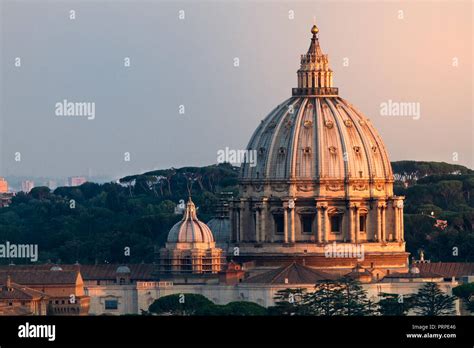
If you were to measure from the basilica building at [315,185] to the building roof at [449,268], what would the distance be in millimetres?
2123

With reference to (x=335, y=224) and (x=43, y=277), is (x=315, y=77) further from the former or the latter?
(x=43, y=277)

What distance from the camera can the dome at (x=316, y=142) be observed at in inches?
6781

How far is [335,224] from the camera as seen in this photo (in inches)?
6845

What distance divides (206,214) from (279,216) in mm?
23523

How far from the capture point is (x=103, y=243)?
191 meters

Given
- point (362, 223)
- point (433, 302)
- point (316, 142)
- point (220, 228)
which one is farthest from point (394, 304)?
point (220, 228)

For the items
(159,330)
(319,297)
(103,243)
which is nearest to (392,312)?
(319,297)

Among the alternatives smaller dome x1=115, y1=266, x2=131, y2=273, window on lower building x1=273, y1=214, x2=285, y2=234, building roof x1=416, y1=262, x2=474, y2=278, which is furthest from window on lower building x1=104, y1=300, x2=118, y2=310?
building roof x1=416, y1=262, x2=474, y2=278

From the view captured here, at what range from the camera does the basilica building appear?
172000 millimetres

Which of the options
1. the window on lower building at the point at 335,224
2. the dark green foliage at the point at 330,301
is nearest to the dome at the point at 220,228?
the window on lower building at the point at 335,224

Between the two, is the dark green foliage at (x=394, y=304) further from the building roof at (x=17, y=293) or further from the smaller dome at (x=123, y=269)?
the smaller dome at (x=123, y=269)

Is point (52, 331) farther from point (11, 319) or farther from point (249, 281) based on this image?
point (249, 281)

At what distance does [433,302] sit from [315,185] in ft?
87.1

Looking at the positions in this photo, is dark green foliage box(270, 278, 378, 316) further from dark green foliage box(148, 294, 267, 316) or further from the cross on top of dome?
the cross on top of dome
